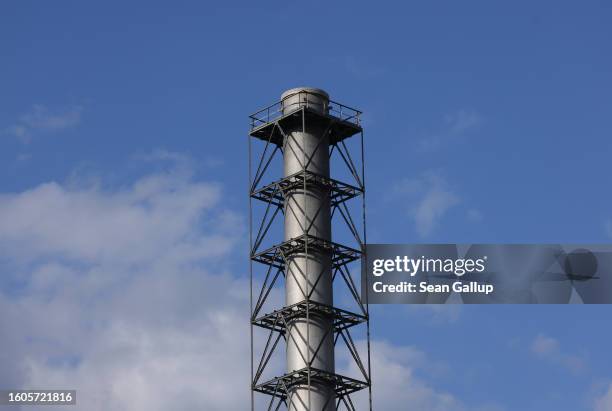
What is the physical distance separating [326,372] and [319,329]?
3.41 meters

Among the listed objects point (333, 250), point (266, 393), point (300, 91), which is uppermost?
point (300, 91)

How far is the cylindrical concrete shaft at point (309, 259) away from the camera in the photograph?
15388 cm

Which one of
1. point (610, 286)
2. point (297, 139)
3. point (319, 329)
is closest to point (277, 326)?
point (319, 329)

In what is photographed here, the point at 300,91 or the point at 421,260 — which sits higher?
the point at 300,91

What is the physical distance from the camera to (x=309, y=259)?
6156 inches

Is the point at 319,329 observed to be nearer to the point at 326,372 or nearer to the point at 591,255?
the point at 326,372

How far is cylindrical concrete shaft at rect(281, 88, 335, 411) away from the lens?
154 meters

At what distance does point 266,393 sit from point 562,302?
2131 centimetres

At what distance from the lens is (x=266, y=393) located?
154875mm

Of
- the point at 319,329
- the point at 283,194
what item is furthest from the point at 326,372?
the point at 283,194

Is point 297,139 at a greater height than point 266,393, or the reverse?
point 297,139

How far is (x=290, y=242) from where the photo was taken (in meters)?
156

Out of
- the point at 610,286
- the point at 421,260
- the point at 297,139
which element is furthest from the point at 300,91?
the point at 610,286

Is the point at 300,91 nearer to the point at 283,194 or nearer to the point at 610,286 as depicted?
the point at 283,194
